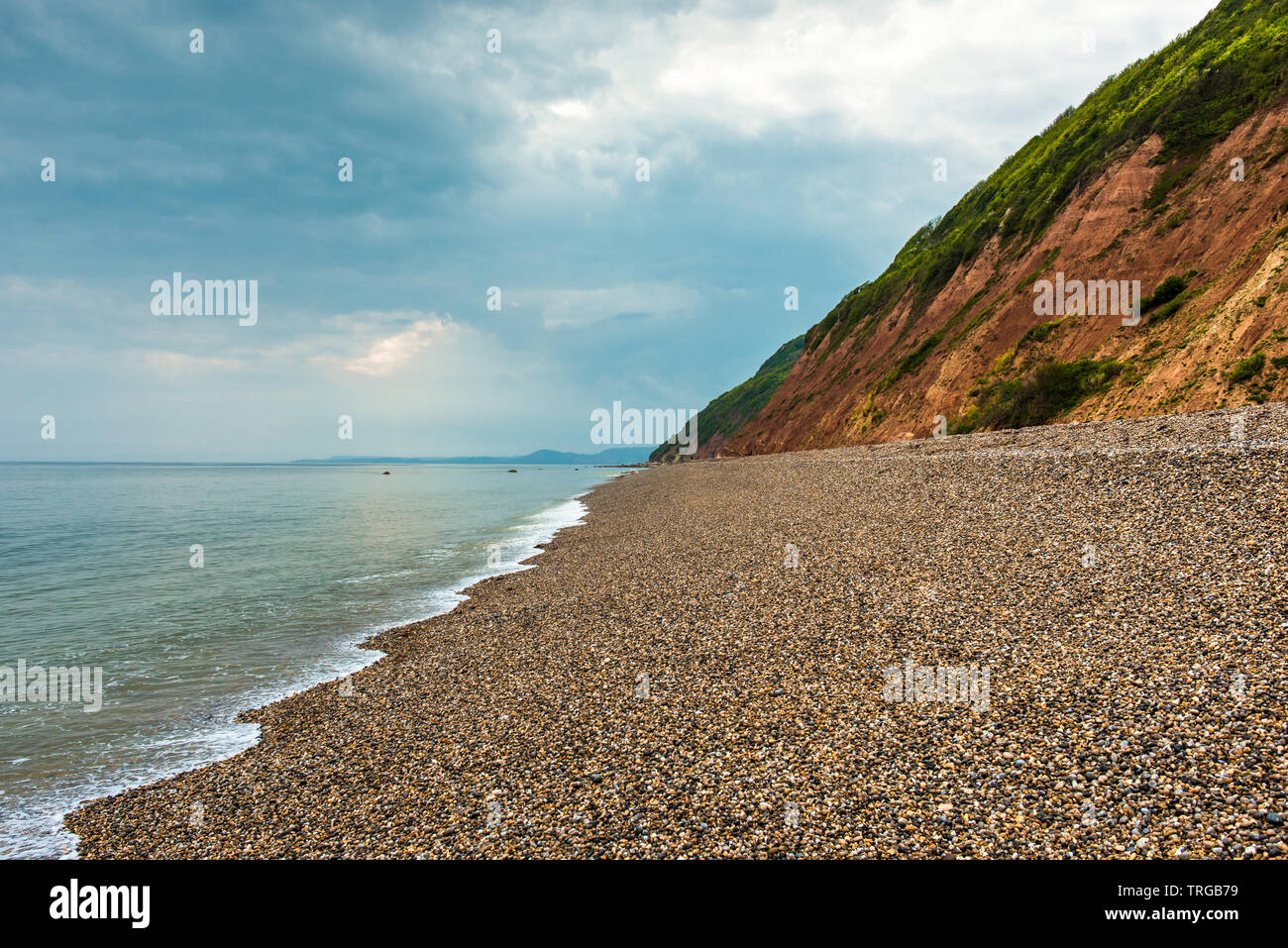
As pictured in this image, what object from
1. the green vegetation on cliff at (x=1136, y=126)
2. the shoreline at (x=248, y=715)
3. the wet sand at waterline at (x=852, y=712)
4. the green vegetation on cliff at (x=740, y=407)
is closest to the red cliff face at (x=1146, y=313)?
the green vegetation on cliff at (x=1136, y=126)

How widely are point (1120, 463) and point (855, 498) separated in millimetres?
9400

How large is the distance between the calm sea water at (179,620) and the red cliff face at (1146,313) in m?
31.6

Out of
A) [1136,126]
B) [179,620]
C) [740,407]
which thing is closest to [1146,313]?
[1136,126]

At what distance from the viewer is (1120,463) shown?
60.7 ft

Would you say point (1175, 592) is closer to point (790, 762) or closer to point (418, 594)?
point (790, 762)

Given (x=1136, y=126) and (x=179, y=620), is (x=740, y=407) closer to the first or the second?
(x=1136, y=126)

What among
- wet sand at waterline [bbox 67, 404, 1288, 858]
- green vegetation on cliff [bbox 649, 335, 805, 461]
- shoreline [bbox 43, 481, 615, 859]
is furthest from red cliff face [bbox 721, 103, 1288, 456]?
green vegetation on cliff [bbox 649, 335, 805, 461]

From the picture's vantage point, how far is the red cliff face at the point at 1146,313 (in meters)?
26.1

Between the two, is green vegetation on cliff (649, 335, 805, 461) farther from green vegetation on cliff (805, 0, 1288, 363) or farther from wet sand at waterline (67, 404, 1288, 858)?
wet sand at waterline (67, 404, 1288, 858)

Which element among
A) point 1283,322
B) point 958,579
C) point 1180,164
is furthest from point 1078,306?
point 958,579

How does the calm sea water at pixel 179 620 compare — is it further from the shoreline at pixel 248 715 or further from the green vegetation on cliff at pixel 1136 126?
the green vegetation on cliff at pixel 1136 126

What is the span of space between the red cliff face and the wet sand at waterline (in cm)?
1118

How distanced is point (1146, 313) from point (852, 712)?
38469 millimetres

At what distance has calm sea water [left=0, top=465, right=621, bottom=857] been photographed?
402 inches
